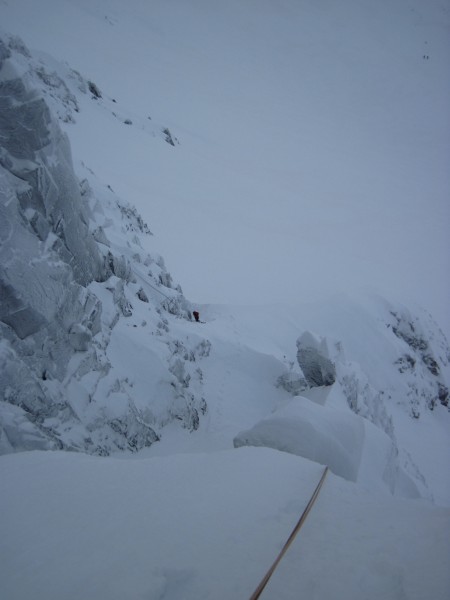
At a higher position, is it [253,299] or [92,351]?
[92,351]

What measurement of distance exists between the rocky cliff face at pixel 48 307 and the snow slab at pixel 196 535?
2.01m

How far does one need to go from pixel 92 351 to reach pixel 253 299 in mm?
14683

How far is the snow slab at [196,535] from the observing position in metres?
2.21

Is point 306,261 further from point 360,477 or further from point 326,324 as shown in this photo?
point 360,477

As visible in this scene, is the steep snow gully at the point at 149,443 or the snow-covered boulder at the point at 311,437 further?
the snow-covered boulder at the point at 311,437

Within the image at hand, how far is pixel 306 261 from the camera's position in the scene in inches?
1113

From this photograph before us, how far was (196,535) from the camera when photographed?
2.69 meters

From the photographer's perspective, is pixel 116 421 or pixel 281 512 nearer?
pixel 281 512

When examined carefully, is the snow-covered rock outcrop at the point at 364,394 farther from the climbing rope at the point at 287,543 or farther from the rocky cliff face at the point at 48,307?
the rocky cliff face at the point at 48,307

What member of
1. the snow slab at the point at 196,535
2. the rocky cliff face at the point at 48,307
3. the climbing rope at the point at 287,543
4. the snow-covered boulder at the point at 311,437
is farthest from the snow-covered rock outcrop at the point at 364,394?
the rocky cliff face at the point at 48,307

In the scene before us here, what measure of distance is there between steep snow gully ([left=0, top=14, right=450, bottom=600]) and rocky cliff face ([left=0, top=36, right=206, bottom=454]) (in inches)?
1.3

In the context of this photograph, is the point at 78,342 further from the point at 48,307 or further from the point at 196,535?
the point at 196,535

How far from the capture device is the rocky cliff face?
5.51 metres

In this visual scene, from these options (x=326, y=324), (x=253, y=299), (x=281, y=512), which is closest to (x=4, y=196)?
(x=281, y=512)
